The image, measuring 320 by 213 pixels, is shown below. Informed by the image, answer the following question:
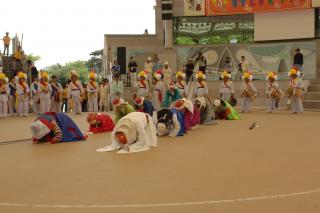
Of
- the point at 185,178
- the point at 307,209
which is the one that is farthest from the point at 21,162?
the point at 307,209

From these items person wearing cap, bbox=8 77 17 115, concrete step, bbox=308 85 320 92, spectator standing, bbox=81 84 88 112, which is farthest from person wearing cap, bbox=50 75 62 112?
concrete step, bbox=308 85 320 92

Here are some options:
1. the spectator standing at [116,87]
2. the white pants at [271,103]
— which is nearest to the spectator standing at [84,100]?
the spectator standing at [116,87]

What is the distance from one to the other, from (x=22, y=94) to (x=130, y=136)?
9960 mm

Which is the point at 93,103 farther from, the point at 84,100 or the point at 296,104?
the point at 296,104

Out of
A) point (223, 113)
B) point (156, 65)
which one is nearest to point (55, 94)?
point (156, 65)

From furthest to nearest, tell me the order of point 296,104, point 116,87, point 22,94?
point 116,87 < point 22,94 < point 296,104

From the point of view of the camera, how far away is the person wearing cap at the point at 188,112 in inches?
389

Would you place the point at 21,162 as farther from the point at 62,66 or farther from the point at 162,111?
the point at 62,66

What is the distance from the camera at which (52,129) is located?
852cm

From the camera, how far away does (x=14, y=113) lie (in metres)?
17.2

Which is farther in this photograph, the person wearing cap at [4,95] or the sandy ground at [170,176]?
the person wearing cap at [4,95]

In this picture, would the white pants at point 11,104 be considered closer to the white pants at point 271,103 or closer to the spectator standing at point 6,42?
the spectator standing at point 6,42

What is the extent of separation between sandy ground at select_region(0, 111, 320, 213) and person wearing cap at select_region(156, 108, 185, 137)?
0.32 meters

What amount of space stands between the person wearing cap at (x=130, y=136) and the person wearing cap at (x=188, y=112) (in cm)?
223
